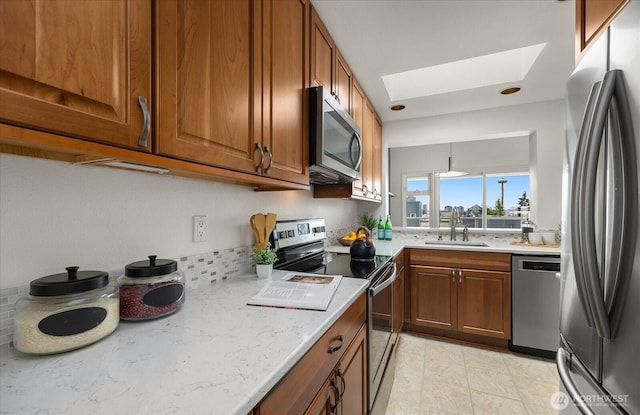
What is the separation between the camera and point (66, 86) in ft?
1.70

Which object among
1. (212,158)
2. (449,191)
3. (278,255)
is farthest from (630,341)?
(449,191)

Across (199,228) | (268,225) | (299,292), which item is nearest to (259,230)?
(268,225)

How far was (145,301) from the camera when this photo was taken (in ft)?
2.62

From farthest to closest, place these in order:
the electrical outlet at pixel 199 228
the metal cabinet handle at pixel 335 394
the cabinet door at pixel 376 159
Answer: the cabinet door at pixel 376 159 < the electrical outlet at pixel 199 228 < the metal cabinet handle at pixel 335 394

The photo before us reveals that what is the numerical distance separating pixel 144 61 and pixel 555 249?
3.05 metres

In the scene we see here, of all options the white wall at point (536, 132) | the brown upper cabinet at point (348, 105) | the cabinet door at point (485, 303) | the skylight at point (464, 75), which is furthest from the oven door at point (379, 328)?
the white wall at point (536, 132)

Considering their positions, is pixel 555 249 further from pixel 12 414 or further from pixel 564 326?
pixel 12 414

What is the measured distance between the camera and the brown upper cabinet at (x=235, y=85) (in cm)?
73

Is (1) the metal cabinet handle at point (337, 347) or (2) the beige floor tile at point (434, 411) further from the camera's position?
(2) the beige floor tile at point (434, 411)

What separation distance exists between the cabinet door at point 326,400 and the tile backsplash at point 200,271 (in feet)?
2.15

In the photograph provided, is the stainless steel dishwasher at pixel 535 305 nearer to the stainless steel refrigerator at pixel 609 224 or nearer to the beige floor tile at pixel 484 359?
the beige floor tile at pixel 484 359

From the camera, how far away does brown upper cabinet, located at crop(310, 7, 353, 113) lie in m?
1.54

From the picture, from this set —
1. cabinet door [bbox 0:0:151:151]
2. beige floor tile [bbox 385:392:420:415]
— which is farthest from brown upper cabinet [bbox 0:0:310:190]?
beige floor tile [bbox 385:392:420:415]

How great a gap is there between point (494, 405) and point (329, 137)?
1981 millimetres
